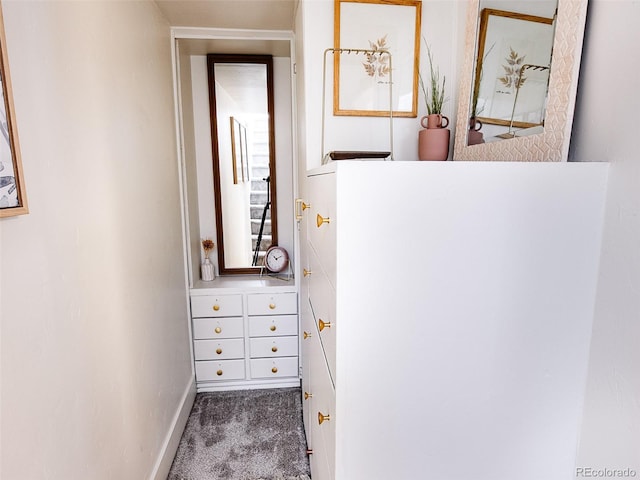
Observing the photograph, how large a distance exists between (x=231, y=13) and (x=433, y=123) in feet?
4.20

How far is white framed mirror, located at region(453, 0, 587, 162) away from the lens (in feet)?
2.65

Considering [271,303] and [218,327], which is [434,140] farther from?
[218,327]

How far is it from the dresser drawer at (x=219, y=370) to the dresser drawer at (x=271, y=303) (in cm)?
37

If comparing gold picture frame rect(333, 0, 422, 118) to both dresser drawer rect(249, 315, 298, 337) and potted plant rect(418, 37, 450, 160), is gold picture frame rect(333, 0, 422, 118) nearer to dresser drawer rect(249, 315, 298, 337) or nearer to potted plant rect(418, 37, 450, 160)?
potted plant rect(418, 37, 450, 160)

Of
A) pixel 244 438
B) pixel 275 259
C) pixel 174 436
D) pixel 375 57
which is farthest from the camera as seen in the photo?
pixel 275 259

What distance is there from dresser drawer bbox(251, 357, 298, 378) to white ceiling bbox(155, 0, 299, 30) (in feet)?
6.50

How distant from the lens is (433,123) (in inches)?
49.9

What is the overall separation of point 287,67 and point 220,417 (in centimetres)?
221

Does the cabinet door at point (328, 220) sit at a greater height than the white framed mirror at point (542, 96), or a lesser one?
lesser

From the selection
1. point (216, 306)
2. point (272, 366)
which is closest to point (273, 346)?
point (272, 366)

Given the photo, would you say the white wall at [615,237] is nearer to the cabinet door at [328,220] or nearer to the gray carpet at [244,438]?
the cabinet door at [328,220]

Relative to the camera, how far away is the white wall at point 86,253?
0.80m

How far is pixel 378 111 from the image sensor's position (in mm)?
1416

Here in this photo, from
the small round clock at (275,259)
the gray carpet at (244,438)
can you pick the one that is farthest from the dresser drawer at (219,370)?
the small round clock at (275,259)
